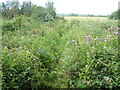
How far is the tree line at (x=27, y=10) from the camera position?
888cm

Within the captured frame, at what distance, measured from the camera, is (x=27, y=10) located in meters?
10.0

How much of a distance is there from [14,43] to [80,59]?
2181 millimetres

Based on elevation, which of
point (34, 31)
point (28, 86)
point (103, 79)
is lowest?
point (28, 86)

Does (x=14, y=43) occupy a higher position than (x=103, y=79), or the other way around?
(x=14, y=43)

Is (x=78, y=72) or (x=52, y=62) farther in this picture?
(x=52, y=62)

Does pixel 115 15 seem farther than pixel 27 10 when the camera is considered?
No

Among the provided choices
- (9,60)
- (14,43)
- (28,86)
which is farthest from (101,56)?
(14,43)

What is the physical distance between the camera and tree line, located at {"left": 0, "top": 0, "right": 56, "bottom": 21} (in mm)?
8880

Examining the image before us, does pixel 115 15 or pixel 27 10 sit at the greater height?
pixel 27 10

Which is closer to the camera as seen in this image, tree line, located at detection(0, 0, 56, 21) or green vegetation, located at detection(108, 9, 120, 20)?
green vegetation, located at detection(108, 9, 120, 20)

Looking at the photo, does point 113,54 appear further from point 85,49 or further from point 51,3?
point 51,3

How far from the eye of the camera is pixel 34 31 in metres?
6.04

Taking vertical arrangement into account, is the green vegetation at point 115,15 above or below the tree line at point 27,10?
below

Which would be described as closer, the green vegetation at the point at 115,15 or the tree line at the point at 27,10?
the green vegetation at the point at 115,15
